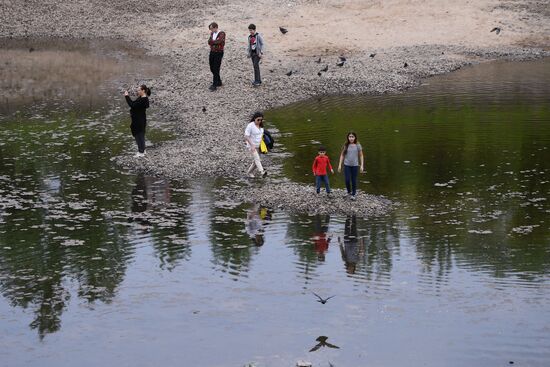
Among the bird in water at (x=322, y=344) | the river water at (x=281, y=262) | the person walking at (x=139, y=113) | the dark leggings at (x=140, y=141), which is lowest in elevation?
the bird in water at (x=322, y=344)

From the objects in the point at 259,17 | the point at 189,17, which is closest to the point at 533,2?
the point at 259,17

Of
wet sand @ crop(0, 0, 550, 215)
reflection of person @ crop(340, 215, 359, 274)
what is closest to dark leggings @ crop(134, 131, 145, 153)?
wet sand @ crop(0, 0, 550, 215)

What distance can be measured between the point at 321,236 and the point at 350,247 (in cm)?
92

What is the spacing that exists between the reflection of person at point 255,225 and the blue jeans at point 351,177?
224 centimetres

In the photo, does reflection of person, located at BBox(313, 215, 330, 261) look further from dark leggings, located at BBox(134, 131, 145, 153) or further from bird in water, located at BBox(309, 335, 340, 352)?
dark leggings, located at BBox(134, 131, 145, 153)

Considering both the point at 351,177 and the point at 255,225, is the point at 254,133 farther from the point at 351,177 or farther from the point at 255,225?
the point at 255,225

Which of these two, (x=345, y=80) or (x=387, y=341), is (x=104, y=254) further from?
(x=345, y=80)

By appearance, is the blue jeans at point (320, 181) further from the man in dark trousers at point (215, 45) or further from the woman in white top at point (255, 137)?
the man in dark trousers at point (215, 45)

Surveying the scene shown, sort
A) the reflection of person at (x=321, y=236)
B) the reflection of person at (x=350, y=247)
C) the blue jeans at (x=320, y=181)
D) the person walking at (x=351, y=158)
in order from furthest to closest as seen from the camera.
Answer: the blue jeans at (x=320, y=181) → the person walking at (x=351, y=158) → the reflection of person at (x=321, y=236) → the reflection of person at (x=350, y=247)

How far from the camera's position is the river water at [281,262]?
48.3ft

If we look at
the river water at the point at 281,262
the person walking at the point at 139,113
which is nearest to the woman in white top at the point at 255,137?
the river water at the point at 281,262

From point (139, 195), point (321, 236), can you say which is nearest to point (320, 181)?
point (321, 236)

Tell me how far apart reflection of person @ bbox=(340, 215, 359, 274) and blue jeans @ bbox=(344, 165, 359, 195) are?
1.26m

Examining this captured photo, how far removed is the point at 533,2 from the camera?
163 ft
